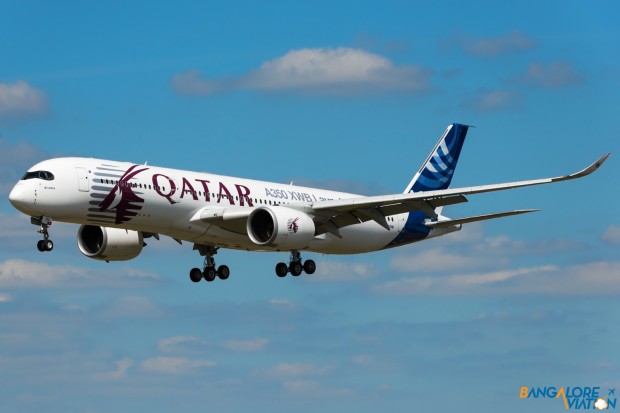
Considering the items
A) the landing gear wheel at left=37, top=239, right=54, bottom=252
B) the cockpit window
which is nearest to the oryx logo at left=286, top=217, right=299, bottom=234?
the landing gear wheel at left=37, top=239, right=54, bottom=252

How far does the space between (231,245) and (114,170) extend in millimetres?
7550

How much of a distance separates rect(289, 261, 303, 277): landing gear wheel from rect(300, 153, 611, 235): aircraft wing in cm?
196

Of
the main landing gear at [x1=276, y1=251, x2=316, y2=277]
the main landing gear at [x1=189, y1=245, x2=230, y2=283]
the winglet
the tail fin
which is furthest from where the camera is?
the tail fin

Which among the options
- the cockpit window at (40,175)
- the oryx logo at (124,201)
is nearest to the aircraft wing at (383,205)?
the oryx logo at (124,201)

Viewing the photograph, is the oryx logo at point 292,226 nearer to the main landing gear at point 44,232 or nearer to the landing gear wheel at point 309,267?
the landing gear wheel at point 309,267

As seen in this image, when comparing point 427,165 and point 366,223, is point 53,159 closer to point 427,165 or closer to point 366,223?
point 366,223

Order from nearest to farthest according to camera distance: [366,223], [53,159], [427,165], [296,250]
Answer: [53,159] → [296,250] → [366,223] → [427,165]

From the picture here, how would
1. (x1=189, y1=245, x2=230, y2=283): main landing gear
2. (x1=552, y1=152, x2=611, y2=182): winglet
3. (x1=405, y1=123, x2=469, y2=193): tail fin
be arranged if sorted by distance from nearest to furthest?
1. (x1=552, y1=152, x2=611, y2=182): winglet
2. (x1=189, y1=245, x2=230, y2=283): main landing gear
3. (x1=405, y1=123, x2=469, y2=193): tail fin

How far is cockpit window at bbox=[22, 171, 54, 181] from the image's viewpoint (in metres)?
50.8

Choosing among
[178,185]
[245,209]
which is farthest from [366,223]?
[178,185]

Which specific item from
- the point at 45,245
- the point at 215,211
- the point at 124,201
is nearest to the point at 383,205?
the point at 215,211

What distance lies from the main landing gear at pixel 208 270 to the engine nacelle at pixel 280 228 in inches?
234

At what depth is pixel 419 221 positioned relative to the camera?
2509 inches

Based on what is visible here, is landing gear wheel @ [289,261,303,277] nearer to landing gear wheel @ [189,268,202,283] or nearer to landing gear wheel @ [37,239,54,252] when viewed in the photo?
landing gear wheel @ [189,268,202,283]
